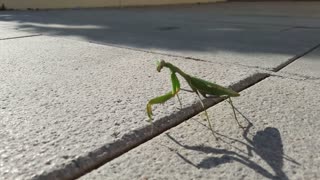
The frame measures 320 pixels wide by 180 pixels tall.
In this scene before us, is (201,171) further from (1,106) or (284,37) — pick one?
(284,37)

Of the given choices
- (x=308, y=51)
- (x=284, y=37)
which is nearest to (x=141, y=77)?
(x=308, y=51)

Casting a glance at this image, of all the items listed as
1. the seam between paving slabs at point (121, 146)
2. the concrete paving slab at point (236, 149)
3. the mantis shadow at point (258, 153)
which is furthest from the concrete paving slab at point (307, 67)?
the mantis shadow at point (258, 153)

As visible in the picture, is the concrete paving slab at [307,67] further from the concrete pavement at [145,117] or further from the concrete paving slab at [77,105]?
the concrete paving slab at [77,105]

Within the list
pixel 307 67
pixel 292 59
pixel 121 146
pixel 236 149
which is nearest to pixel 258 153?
pixel 236 149

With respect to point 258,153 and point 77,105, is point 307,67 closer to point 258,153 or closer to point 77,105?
point 258,153

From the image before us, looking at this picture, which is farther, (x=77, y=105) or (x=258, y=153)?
(x=77, y=105)

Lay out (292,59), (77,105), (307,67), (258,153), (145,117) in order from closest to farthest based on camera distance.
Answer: (258,153), (145,117), (77,105), (307,67), (292,59)

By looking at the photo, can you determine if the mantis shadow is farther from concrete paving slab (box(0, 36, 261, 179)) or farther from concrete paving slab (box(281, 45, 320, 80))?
concrete paving slab (box(281, 45, 320, 80))

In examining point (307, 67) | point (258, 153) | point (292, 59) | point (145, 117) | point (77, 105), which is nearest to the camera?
point (258, 153)
